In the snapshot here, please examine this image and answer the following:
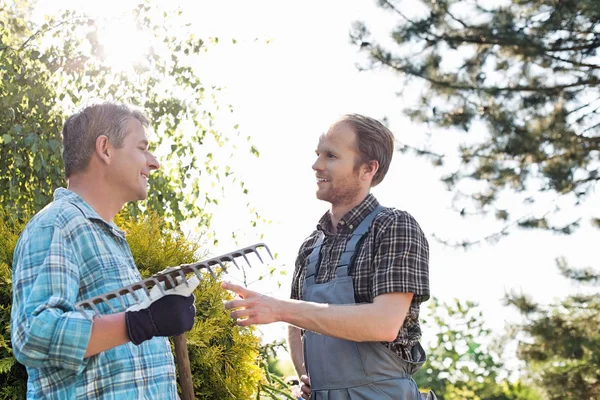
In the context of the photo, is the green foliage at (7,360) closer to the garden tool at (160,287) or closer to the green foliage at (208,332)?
the green foliage at (208,332)

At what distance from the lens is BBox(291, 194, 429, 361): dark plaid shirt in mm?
2404

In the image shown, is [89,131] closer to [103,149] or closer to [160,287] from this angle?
[103,149]

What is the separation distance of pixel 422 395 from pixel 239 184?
13.4ft

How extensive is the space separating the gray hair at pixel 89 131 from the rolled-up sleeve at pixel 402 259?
88cm

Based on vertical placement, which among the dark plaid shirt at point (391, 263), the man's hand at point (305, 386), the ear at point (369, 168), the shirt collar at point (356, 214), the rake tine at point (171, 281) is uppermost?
the ear at point (369, 168)

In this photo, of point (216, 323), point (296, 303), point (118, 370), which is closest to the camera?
point (118, 370)

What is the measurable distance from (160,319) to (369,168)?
1133 millimetres

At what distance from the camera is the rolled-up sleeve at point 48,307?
68.8 inches

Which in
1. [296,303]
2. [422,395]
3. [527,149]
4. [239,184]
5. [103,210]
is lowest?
[422,395]

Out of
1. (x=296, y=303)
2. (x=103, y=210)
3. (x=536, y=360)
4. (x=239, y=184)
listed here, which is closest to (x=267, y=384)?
(x=296, y=303)

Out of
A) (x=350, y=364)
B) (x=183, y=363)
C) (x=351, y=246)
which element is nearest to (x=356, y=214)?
(x=351, y=246)

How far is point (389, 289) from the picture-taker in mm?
2381

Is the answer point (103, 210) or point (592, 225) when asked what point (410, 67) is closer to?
point (592, 225)

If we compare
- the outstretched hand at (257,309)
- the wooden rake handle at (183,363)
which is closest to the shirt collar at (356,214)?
the outstretched hand at (257,309)
